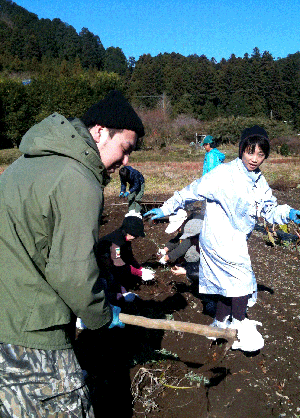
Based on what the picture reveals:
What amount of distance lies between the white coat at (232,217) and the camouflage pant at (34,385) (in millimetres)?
1633

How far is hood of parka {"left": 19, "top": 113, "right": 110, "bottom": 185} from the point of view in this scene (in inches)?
55.1

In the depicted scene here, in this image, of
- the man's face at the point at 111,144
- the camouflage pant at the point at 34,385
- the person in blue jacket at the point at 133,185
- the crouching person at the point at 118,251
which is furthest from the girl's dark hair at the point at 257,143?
the person in blue jacket at the point at 133,185

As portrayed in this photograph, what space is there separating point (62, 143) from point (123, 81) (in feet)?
116

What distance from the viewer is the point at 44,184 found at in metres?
A: 1.35

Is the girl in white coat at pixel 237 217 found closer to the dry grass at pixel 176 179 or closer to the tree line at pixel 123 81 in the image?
the dry grass at pixel 176 179

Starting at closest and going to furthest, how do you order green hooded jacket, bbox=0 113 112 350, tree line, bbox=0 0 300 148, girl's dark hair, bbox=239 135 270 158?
green hooded jacket, bbox=0 113 112 350
girl's dark hair, bbox=239 135 270 158
tree line, bbox=0 0 300 148

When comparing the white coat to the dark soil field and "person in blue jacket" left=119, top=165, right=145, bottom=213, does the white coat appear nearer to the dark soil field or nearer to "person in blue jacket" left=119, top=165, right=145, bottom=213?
the dark soil field

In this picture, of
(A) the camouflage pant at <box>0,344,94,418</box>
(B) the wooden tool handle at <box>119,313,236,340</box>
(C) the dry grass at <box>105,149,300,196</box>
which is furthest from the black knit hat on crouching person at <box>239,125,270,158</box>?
(C) the dry grass at <box>105,149,300,196</box>

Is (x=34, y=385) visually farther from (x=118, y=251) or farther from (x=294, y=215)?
(x=118, y=251)

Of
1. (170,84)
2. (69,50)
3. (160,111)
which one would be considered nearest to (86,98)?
(160,111)

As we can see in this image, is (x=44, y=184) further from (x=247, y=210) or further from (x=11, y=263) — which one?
(x=247, y=210)

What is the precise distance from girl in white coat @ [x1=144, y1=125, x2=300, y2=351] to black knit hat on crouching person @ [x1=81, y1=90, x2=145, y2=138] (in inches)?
53.5

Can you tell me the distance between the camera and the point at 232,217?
9.41 feet

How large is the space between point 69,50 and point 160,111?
3836 cm
